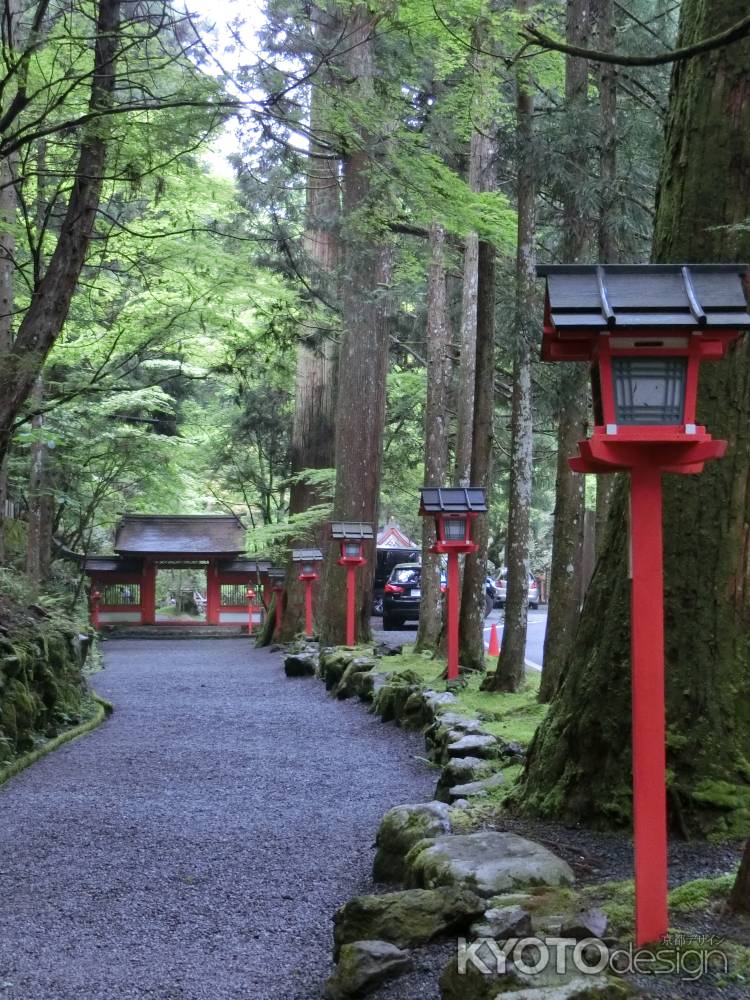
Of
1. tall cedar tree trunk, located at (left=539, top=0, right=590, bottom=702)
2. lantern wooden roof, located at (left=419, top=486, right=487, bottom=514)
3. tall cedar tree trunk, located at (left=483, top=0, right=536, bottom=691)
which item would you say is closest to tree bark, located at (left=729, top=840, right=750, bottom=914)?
tall cedar tree trunk, located at (left=539, top=0, right=590, bottom=702)

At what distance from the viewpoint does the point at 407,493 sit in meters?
26.4

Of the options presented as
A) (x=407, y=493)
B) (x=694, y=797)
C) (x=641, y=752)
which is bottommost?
(x=694, y=797)

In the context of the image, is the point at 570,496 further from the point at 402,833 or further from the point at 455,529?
the point at 402,833

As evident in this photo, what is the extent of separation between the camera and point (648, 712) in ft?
10.5

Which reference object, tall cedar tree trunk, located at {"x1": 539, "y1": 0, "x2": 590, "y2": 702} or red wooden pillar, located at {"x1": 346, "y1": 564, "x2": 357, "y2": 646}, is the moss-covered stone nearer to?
red wooden pillar, located at {"x1": 346, "y1": 564, "x2": 357, "y2": 646}

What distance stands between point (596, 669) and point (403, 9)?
5.12m

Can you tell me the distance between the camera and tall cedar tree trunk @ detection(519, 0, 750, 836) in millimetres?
4516

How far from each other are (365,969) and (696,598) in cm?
235

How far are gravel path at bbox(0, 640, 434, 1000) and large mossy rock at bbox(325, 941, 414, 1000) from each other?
10cm

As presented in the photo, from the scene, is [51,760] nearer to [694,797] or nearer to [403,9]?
[694,797]

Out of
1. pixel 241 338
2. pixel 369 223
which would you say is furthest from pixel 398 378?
pixel 369 223

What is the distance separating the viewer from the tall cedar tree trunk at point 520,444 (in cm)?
970

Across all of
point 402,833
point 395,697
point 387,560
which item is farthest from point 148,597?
point 402,833

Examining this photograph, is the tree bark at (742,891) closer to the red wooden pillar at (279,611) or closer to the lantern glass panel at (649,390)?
the lantern glass panel at (649,390)
